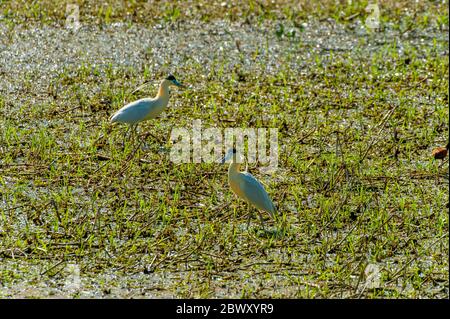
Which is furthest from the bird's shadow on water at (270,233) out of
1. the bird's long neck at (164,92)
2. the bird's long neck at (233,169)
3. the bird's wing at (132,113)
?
the bird's long neck at (164,92)

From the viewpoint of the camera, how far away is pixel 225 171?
684 centimetres

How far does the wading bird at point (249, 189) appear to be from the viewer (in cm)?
593

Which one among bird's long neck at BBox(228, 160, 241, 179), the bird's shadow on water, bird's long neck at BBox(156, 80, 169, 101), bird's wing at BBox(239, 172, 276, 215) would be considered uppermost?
bird's long neck at BBox(156, 80, 169, 101)

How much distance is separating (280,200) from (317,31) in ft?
12.3

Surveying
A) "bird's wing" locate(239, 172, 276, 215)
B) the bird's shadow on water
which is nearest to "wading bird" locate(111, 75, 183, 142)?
"bird's wing" locate(239, 172, 276, 215)

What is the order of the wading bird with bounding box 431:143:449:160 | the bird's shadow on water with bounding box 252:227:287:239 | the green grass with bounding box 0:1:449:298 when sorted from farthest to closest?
the wading bird with bounding box 431:143:449:160
the bird's shadow on water with bounding box 252:227:287:239
the green grass with bounding box 0:1:449:298

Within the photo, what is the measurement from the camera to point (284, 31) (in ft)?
32.0

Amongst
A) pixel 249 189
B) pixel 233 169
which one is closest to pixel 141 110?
pixel 233 169

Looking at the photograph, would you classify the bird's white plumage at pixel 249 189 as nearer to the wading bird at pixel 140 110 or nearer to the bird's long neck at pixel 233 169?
the bird's long neck at pixel 233 169

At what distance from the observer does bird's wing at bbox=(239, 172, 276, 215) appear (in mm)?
5922

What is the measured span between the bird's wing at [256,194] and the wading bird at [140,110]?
1353mm

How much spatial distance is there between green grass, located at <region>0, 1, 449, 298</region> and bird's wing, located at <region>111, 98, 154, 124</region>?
0.17 meters

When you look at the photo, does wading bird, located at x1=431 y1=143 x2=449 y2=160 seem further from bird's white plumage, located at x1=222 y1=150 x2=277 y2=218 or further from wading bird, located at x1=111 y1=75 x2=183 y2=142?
wading bird, located at x1=111 y1=75 x2=183 y2=142

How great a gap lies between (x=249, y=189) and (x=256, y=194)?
2.6 inches
